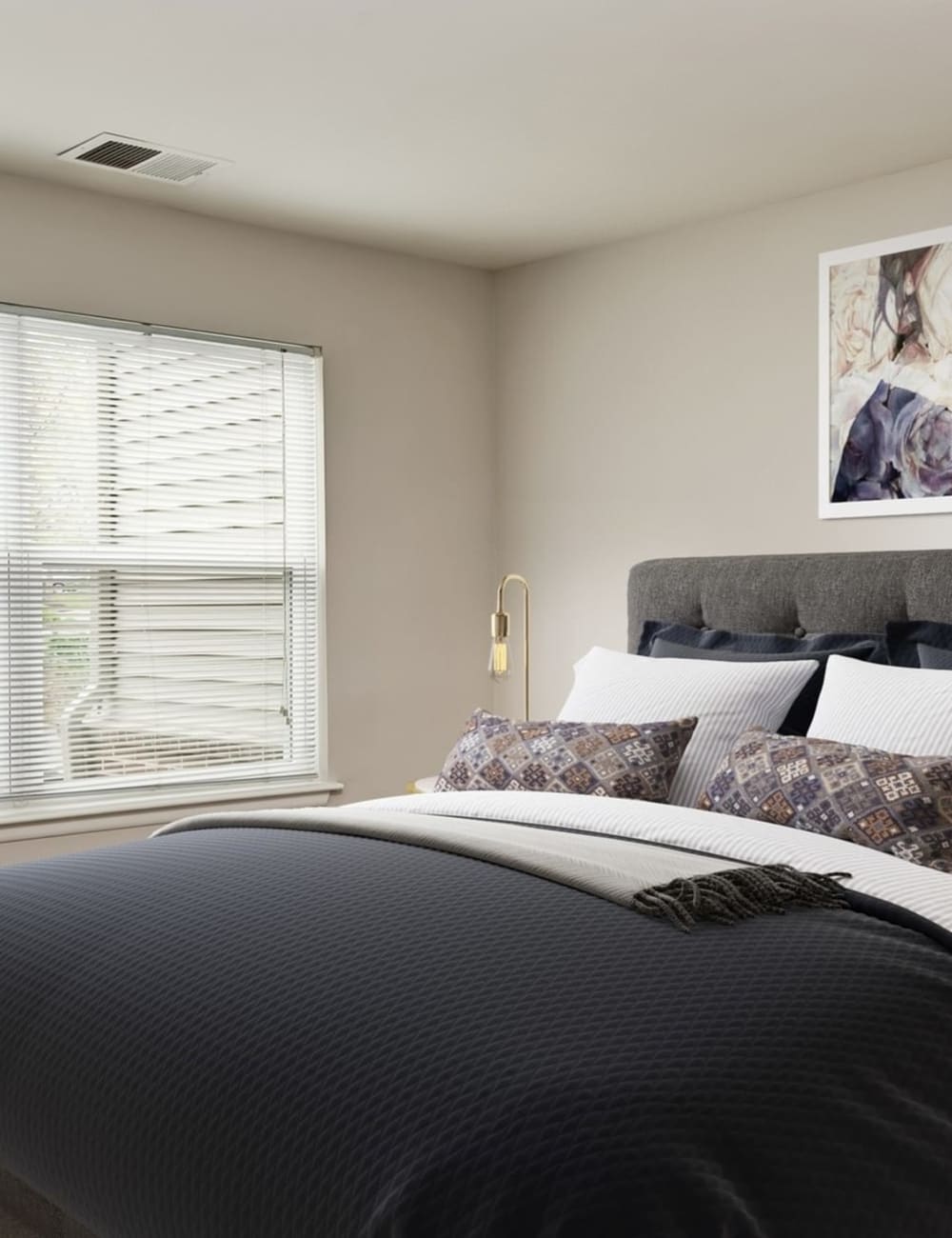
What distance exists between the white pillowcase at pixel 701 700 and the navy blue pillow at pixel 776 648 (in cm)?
4

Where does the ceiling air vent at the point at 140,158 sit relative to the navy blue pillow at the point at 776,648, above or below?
above

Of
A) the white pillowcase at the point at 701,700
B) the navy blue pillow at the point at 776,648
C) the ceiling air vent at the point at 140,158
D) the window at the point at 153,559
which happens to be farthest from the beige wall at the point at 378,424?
the white pillowcase at the point at 701,700

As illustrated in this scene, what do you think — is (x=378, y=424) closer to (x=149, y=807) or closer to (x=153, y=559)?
(x=153, y=559)

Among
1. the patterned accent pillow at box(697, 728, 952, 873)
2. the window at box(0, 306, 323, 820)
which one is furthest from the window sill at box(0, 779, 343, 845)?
the patterned accent pillow at box(697, 728, 952, 873)

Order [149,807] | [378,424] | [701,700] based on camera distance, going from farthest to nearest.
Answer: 1. [378,424]
2. [149,807]
3. [701,700]

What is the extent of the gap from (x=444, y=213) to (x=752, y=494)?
138 centimetres

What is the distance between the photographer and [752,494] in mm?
4512

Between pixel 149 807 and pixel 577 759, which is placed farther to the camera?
pixel 149 807

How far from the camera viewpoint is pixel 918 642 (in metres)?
3.33

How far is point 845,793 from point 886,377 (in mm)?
1959

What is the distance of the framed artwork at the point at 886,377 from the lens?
3996 millimetres

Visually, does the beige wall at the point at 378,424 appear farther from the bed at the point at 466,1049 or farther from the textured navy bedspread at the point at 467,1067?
the textured navy bedspread at the point at 467,1067

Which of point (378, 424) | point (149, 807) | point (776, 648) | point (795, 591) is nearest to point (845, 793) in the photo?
point (776, 648)

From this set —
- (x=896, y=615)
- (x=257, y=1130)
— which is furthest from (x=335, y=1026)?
(x=896, y=615)
